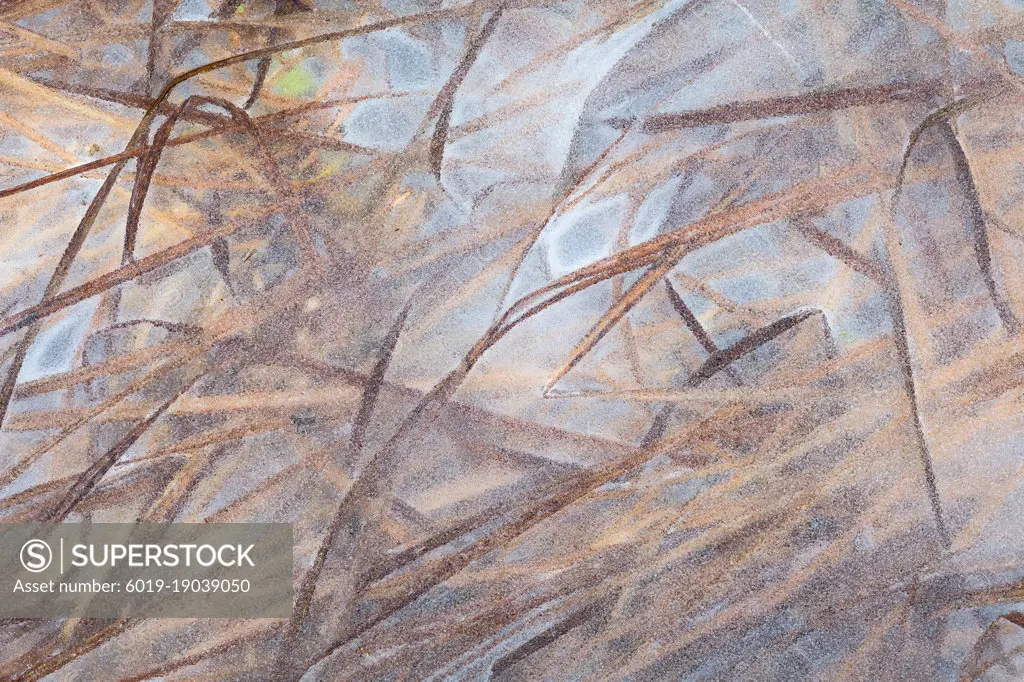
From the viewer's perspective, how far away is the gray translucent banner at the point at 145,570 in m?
0.80

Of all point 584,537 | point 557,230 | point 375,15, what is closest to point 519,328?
point 557,230

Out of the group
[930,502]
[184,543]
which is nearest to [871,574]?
[930,502]

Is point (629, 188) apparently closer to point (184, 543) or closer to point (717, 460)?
point (717, 460)

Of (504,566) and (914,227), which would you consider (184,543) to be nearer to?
(504,566)

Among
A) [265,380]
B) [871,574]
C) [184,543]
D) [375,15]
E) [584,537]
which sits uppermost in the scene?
[375,15]

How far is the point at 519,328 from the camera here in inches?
32.0

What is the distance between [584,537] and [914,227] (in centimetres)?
44

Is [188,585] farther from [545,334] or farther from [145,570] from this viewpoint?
[545,334]

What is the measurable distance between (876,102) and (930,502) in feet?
1.28

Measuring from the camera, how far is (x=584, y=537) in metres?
0.79

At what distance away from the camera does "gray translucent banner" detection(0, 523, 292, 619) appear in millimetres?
797

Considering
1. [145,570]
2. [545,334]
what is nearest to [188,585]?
[145,570]

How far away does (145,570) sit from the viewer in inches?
31.4

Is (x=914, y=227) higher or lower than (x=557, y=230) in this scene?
lower
